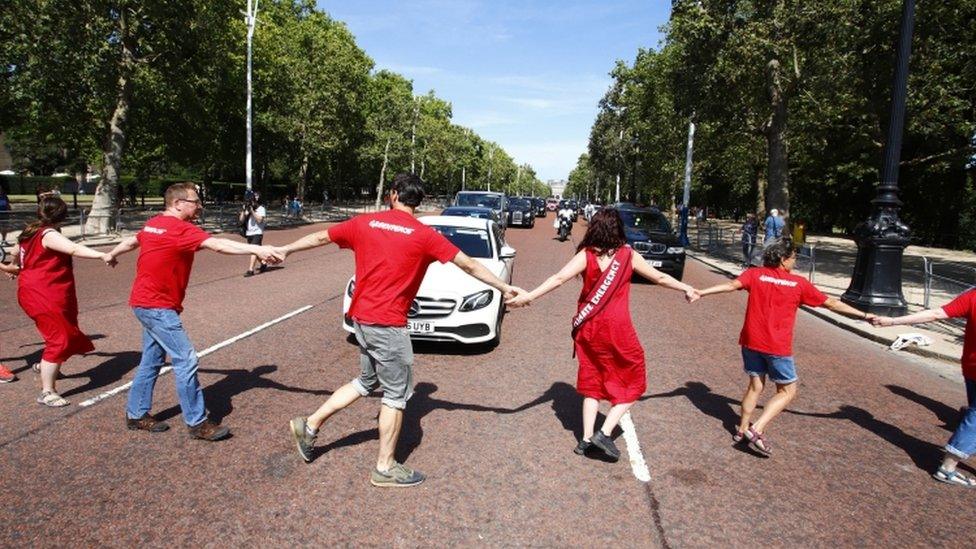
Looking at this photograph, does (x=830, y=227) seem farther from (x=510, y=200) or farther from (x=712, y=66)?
(x=712, y=66)

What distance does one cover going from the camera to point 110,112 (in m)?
24.0

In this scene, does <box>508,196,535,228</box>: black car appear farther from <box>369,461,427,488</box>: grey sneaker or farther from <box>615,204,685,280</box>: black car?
<box>369,461,427,488</box>: grey sneaker

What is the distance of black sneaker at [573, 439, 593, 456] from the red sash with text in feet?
2.93

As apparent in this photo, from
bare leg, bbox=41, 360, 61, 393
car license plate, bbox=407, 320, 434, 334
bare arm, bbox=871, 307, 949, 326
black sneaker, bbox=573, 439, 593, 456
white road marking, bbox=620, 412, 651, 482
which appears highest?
bare arm, bbox=871, 307, 949, 326

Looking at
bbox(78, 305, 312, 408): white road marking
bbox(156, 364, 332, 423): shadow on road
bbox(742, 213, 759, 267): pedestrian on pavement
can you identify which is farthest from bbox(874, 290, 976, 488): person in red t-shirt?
bbox(742, 213, 759, 267): pedestrian on pavement

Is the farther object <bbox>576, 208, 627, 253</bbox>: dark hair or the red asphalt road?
<bbox>576, 208, 627, 253</bbox>: dark hair

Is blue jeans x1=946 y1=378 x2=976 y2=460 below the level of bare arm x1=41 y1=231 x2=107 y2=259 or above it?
below

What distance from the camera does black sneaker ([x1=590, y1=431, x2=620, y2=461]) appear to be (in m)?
4.29

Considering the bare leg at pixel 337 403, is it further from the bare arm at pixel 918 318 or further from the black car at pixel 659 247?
the black car at pixel 659 247

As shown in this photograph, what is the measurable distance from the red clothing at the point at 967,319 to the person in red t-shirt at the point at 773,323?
0.56m

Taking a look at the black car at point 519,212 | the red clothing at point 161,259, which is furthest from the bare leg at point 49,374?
the black car at point 519,212

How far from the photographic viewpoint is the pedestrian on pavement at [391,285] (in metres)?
3.77

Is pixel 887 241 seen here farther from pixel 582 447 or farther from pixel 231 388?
pixel 231 388

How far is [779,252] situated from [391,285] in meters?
2.90
